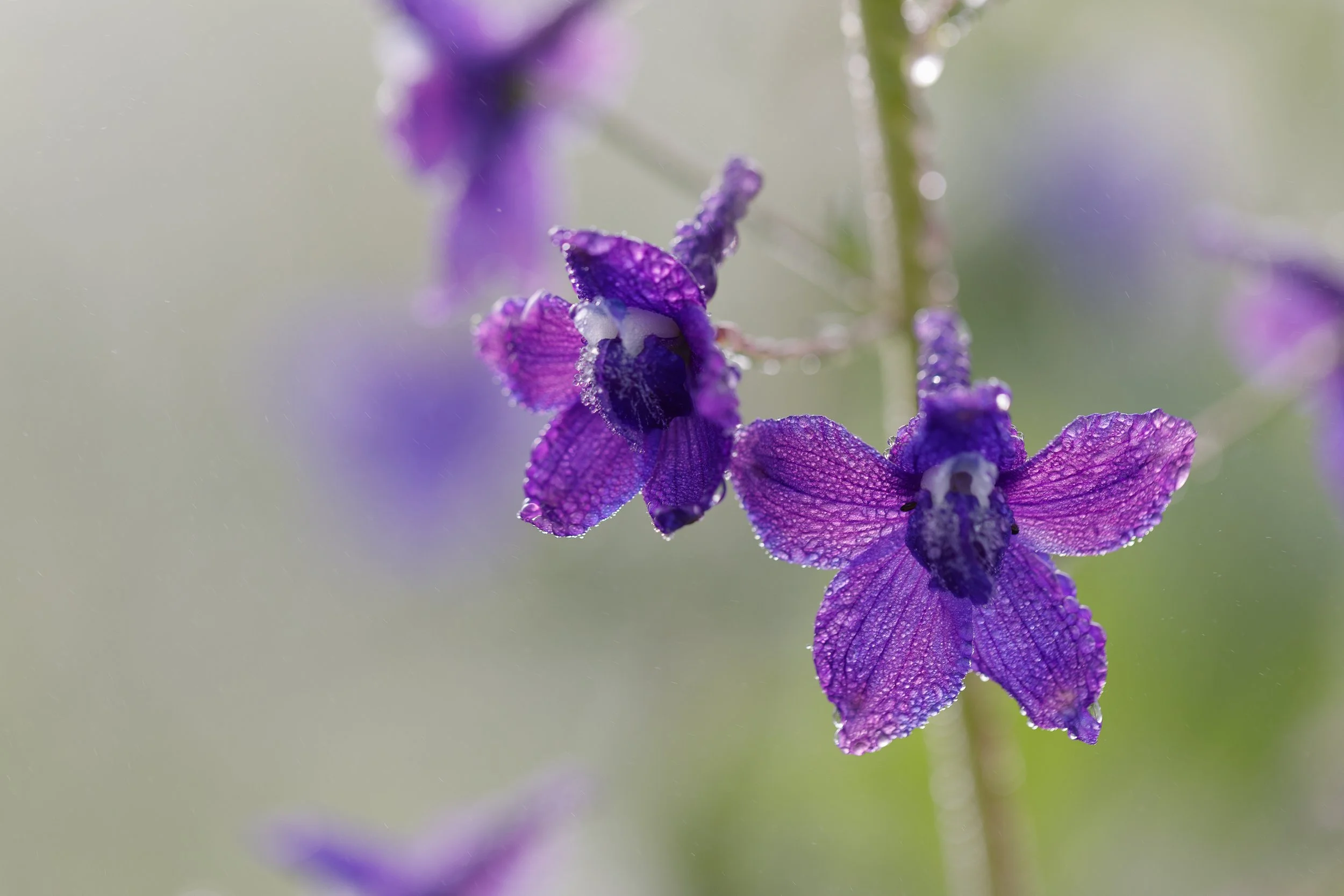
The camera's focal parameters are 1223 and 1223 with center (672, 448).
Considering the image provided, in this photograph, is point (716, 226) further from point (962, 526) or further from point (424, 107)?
point (424, 107)

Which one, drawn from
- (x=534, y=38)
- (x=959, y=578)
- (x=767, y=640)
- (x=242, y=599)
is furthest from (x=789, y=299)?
(x=959, y=578)

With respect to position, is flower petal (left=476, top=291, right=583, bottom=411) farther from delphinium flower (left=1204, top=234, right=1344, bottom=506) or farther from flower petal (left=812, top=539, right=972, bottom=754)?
delphinium flower (left=1204, top=234, right=1344, bottom=506)

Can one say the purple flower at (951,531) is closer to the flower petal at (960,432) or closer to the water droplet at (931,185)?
the flower petal at (960,432)

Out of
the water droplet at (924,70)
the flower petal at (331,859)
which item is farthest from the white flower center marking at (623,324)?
the flower petal at (331,859)

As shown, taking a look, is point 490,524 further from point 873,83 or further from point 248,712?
point 873,83

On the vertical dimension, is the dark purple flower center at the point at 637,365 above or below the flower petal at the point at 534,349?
below

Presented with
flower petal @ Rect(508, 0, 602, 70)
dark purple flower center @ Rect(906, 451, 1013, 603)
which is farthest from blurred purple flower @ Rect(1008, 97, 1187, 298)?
dark purple flower center @ Rect(906, 451, 1013, 603)
